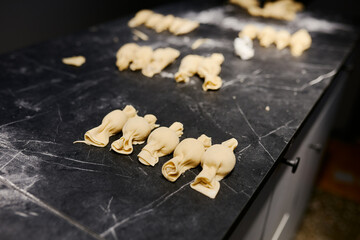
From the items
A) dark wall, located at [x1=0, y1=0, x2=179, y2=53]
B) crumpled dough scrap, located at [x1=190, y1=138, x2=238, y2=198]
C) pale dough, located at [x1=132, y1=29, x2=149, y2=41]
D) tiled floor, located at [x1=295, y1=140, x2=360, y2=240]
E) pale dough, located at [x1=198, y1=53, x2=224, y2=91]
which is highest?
crumpled dough scrap, located at [x1=190, y1=138, x2=238, y2=198]

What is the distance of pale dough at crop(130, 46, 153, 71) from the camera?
1522mm

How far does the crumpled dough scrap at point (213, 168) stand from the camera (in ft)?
2.85

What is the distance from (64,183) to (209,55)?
1093mm

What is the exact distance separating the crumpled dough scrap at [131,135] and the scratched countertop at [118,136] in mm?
24

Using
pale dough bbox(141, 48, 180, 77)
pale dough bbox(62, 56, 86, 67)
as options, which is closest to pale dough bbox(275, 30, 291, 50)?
pale dough bbox(141, 48, 180, 77)

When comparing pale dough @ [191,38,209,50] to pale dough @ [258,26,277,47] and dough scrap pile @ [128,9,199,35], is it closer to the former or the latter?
dough scrap pile @ [128,9,199,35]

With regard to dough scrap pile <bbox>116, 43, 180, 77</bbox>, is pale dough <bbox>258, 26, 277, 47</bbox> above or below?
below

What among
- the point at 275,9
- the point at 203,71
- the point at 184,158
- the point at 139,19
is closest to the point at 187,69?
the point at 203,71

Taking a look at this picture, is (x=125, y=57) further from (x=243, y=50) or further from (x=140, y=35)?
(x=243, y=50)

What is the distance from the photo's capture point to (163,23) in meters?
2.04

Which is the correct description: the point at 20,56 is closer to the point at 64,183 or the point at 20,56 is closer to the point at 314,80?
the point at 64,183

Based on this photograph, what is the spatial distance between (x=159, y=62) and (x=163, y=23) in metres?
0.58

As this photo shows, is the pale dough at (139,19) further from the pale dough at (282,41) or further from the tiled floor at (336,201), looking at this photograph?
the tiled floor at (336,201)

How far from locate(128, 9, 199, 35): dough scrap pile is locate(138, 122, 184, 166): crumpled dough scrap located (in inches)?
43.2
